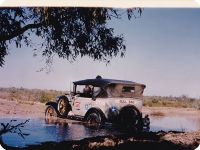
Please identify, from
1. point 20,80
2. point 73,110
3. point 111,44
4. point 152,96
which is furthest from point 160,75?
point 20,80

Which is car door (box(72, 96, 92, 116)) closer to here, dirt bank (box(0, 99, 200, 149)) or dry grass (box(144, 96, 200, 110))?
dirt bank (box(0, 99, 200, 149))

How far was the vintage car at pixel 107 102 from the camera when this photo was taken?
7.38 m

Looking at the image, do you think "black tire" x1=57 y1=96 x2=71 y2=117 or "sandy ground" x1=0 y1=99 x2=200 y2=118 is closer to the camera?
"sandy ground" x1=0 y1=99 x2=200 y2=118

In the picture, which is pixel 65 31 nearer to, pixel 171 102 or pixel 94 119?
pixel 94 119

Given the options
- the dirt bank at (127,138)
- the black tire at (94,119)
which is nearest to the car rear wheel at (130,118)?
the dirt bank at (127,138)

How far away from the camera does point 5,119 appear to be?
7.55 m

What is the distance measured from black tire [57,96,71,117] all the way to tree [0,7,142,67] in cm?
56

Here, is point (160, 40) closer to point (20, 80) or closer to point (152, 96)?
point (152, 96)

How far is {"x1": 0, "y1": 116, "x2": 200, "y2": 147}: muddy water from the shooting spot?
24.2ft

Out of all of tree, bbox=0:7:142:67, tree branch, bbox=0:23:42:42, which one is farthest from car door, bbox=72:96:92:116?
tree branch, bbox=0:23:42:42

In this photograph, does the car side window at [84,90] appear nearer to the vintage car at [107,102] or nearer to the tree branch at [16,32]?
the vintage car at [107,102]
